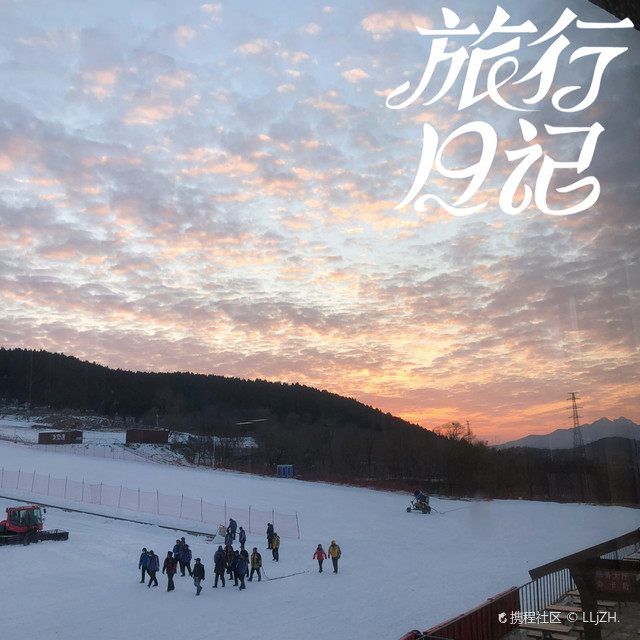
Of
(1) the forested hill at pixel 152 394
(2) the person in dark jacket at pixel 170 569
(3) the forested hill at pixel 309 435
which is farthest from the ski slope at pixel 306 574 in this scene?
(1) the forested hill at pixel 152 394

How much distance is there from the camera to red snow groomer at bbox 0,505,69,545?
70.9 feet

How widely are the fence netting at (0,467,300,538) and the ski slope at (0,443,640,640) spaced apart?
120 centimetres

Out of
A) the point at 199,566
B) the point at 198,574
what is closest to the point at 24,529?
the point at 198,574

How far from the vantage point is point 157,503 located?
2977cm

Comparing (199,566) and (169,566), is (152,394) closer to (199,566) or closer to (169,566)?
(169,566)

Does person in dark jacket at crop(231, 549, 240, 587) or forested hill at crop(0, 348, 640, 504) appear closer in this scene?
person in dark jacket at crop(231, 549, 240, 587)

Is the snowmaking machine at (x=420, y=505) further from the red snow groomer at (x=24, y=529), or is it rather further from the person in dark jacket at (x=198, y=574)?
the person in dark jacket at (x=198, y=574)

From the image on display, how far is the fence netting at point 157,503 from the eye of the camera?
90.6 feet

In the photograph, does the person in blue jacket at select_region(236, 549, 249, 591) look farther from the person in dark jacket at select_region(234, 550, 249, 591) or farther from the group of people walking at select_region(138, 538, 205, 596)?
the group of people walking at select_region(138, 538, 205, 596)

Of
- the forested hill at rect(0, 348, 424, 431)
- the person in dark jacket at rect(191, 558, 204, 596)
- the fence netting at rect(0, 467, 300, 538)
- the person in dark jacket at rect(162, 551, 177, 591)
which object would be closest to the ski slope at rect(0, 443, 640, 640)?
the person in dark jacket at rect(162, 551, 177, 591)

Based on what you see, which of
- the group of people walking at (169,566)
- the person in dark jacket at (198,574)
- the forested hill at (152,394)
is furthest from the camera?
the forested hill at (152,394)

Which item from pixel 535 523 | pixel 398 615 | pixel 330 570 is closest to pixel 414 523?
pixel 535 523

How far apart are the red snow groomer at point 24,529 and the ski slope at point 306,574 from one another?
474 mm

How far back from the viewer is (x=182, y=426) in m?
116
